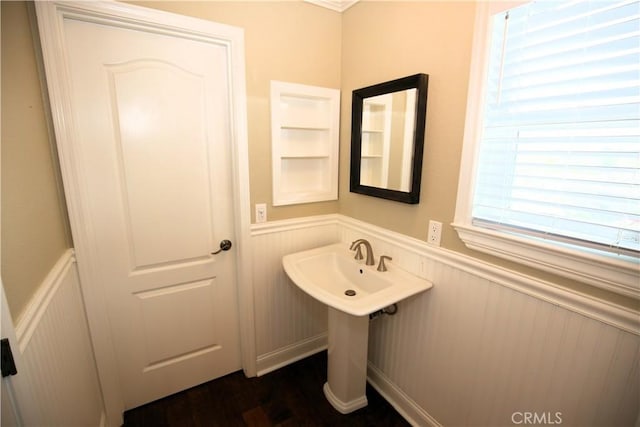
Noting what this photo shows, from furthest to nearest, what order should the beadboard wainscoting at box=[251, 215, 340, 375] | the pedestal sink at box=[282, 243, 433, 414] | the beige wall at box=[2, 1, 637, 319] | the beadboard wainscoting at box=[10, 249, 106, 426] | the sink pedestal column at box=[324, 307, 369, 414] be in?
the beadboard wainscoting at box=[251, 215, 340, 375] < the sink pedestal column at box=[324, 307, 369, 414] < the pedestal sink at box=[282, 243, 433, 414] < the beige wall at box=[2, 1, 637, 319] < the beadboard wainscoting at box=[10, 249, 106, 426]

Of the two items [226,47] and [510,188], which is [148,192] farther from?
[510,188]

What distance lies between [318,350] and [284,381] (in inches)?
15.0

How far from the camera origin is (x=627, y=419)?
0.95 meters

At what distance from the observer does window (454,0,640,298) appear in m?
0.89

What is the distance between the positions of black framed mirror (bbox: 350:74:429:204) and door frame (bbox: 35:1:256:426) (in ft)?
2.27

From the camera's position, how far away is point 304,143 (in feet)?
6.57

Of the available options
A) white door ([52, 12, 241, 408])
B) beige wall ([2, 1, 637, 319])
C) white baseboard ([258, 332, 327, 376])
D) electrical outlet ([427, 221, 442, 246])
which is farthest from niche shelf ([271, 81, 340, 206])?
white baseboard ([258, 332, 327, 376])

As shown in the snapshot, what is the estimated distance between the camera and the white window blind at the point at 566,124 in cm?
88

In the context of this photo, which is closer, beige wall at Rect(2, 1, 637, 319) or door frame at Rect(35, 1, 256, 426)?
beige wall at Rect(2, 1, 637, 319)

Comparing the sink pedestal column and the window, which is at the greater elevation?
the window

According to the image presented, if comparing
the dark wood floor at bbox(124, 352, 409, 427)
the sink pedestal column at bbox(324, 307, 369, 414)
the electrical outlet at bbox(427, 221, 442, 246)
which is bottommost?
the dark wood floor at bbox(124, 352, 409, 427)

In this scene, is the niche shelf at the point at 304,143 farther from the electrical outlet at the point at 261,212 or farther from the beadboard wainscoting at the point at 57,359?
the beadboard wainscoting at the point at 57,359

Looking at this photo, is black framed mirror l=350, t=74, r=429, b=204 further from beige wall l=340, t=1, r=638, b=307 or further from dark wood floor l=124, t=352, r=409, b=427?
dark wood floor l=124, t=352, r=409, b=427

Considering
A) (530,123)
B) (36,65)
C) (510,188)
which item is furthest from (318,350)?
(36,65)
